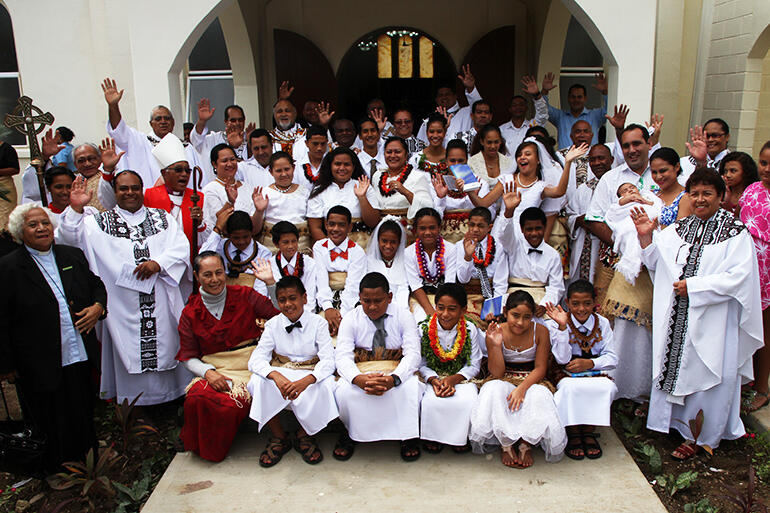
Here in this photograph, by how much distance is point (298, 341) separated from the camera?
4.34 meters

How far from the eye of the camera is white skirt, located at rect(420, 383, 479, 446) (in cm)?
413

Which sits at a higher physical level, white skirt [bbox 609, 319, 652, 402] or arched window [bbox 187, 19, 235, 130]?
arched window [bbox 187, 19, 235, 130]

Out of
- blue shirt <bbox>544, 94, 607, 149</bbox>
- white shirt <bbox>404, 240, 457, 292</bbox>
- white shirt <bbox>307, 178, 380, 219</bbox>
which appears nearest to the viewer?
white shirt <bbox>404, 240, 457, 292</bbox>

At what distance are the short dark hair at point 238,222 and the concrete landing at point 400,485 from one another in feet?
5.59

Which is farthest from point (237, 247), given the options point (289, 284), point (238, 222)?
point (289, 284)

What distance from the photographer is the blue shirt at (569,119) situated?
7613 millimetres

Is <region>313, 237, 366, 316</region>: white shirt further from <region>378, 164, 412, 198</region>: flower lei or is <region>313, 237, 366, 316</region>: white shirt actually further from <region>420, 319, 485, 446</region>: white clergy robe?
<region>420, 319, 485, 446</region>: white clergy robe

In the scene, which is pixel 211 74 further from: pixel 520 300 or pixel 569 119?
pixel 520 300

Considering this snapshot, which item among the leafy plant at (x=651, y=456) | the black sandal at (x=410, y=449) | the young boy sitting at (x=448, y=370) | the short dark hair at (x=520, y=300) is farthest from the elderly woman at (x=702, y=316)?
the black sandal at (x=410, y=449)

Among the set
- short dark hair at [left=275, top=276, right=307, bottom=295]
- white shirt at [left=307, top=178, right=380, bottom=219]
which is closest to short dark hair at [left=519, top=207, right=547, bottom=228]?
white shirt at [left=307, top=178, right=380, bottom=219]

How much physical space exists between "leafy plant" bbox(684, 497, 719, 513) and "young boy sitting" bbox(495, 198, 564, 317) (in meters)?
1.76

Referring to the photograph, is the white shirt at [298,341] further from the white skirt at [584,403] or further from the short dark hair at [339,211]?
the white skirt at [584,403]

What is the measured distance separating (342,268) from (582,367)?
1998mm

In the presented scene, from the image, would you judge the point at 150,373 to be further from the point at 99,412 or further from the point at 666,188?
the point at 666,188
